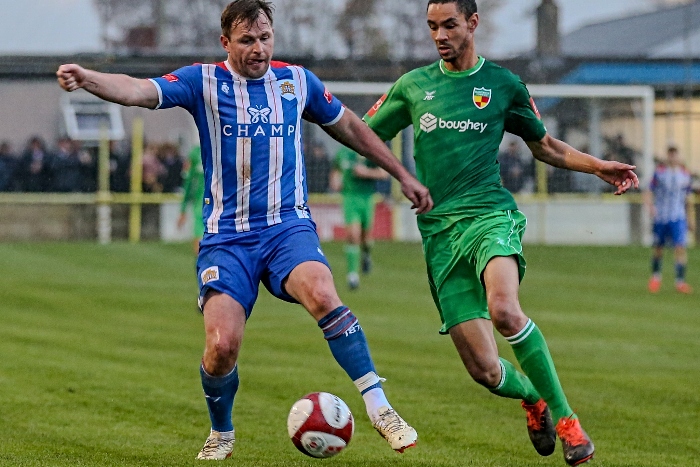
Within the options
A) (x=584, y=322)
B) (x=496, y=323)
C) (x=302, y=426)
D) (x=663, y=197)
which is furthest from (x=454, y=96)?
(x=663, y=197)

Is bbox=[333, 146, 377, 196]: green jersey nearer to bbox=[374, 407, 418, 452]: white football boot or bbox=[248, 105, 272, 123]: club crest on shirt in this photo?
bbox=[248, 105, 272, 123]: club crest on shirt

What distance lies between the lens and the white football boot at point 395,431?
5973 mm

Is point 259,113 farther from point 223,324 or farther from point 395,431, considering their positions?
point 395,431

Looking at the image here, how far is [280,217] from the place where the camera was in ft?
21.5

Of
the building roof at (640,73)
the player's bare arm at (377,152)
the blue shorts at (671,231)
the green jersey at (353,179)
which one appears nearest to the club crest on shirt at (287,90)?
the player's bare arm at (377,152)

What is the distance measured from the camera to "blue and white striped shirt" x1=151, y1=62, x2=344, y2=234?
652 centimetres

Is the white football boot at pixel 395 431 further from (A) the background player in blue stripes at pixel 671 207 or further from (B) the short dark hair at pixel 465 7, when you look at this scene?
(A) the background player in blue stripes at pixel 671 207

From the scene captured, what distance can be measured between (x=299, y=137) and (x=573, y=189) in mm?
20750

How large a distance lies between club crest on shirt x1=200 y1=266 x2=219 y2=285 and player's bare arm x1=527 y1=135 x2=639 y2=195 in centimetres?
195

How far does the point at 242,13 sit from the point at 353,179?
14.5m

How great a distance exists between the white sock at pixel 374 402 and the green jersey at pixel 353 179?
1461 cm

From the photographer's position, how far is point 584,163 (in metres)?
7.02


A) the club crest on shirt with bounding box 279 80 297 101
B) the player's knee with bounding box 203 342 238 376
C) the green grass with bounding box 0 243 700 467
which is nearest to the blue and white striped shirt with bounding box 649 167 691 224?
the green grass with bounding box 0 243 700 467

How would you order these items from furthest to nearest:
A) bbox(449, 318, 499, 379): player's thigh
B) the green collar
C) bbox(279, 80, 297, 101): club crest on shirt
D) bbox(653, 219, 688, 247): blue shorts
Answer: bbox(653, 219, 688, 247): blue shorts, the green collar, bbox(449, 318, 499, 379): player's thigh, bbox(279, 80, 297, 101): club crest on shirt
